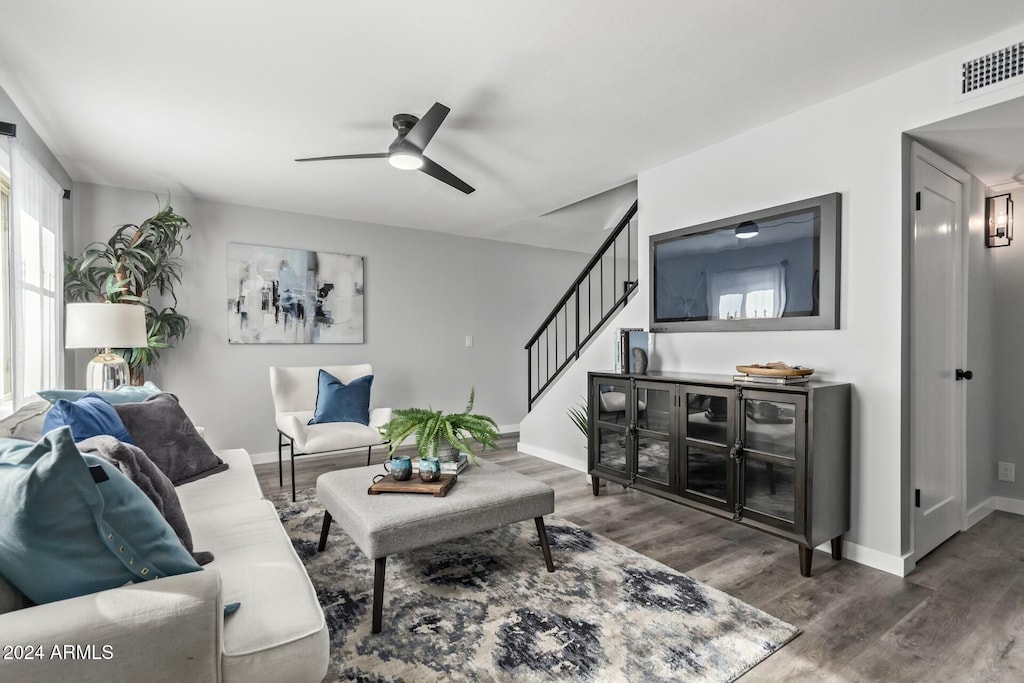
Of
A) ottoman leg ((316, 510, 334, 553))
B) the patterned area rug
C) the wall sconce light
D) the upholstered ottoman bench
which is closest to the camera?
the patterned area rug

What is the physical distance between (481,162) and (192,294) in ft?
→ 9.23

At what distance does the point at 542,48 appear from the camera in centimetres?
216

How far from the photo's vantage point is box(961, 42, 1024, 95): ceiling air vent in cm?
201

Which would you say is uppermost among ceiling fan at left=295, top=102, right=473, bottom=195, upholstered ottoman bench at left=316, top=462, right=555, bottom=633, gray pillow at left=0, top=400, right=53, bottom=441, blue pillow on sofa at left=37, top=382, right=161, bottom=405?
ceiling fan at left=295, top=102, right=473, bottom=195

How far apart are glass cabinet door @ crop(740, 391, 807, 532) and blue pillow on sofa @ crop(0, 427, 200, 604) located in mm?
2411

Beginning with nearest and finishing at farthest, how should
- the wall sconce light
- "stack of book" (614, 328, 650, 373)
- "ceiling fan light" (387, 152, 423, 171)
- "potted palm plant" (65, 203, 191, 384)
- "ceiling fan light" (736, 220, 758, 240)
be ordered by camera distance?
"ceiling fan light" (387, 152, 423, 171) < "ceiling fan light" (736, 220, 758, 240) < the wall sconce light < "stack of book" (614, 328, 650, 373) < "potted palm plant" (65, 203, 191, 384)

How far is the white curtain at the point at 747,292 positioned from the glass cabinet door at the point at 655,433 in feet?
2.05

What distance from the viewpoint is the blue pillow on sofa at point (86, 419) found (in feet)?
6.18

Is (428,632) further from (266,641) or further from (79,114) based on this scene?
(79,114)

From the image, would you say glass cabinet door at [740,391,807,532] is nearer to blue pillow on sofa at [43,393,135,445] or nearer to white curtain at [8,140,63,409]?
blue pillow on sofa at [43,393,135,445]

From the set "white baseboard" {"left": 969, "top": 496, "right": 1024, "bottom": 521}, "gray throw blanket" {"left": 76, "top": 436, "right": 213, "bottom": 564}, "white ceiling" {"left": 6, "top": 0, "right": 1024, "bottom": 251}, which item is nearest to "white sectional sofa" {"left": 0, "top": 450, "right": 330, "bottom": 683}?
"gray throw blanket" {"left": 76, "top": 436, "right": 213, "bottom": 564}

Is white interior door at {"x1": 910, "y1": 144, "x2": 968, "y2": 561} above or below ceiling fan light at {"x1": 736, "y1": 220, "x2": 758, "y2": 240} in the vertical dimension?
below

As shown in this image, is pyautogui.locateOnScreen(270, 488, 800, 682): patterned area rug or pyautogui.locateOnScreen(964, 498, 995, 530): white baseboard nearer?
pyautogui.locateOnScreen(270, 488, 800, 682): patterned area rug

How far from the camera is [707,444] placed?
8.93ft
